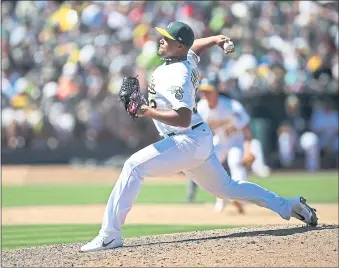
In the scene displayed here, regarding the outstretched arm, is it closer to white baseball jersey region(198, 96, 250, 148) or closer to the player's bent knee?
the player's bent knee

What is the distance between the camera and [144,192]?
17.1 metres

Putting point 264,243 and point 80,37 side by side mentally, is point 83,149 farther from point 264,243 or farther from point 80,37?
point 264,243

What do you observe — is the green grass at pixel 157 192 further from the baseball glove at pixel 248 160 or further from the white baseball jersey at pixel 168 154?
the white baseball jersey at pixel 168 154

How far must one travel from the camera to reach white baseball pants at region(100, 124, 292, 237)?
6.88 m

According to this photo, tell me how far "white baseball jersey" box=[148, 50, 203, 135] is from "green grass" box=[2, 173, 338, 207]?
7696mm

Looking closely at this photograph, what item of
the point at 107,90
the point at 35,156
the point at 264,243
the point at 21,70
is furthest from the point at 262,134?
the point at 264,243

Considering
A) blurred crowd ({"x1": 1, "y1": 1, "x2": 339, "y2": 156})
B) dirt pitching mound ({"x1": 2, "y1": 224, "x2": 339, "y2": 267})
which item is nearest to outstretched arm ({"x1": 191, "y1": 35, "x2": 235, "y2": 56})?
dirt pitching mound ({"x1": 2, "y1": 224, "x2": 339, "y2": 267})

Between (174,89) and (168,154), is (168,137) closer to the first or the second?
(168,154)

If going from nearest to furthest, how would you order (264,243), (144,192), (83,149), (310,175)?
(264,243), (144,192), (310,175), (83,149)

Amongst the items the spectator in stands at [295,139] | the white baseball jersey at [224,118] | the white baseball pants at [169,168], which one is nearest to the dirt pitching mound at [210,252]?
the white baseball pants at [169,168]

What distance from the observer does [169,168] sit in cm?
700

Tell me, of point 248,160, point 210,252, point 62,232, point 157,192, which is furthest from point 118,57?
point 210,252

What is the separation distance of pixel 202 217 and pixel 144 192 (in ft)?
17.7

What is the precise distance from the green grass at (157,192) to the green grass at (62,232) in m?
3.79
